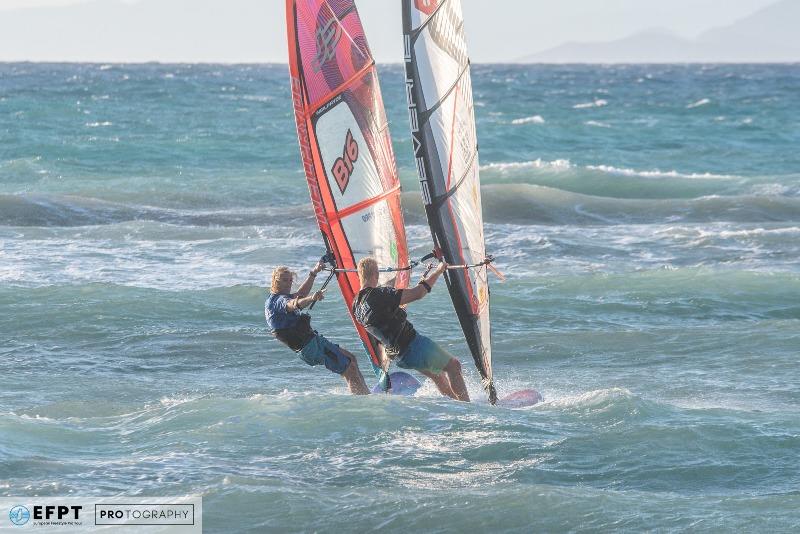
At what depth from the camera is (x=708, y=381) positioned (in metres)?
10.2

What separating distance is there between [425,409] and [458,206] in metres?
1.51

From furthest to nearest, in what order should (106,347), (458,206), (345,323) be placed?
(345,323) → (106,347) → (458,206)

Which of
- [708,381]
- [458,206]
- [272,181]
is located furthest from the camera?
[272,181]

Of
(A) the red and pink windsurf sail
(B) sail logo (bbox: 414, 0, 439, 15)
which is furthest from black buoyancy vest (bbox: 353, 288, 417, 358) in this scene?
(B) sail logo (bbox: 414, 0, 439, 15)

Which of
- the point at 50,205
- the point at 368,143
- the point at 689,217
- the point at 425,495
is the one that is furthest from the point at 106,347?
the point at 689,217

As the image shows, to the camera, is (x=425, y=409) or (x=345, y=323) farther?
(x=345, y=323)

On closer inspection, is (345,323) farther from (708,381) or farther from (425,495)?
(425,495)

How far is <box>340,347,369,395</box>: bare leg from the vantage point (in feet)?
28.9

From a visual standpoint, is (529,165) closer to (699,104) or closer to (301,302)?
(301,302)

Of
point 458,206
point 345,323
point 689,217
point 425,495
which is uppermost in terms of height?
point 458,206

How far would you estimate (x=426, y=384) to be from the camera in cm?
974

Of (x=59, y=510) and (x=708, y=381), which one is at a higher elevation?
(x=59, y=510)

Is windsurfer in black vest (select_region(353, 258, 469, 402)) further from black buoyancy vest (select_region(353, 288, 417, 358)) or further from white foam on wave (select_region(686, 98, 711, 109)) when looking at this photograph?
white foam on wave (select_region(686, 98, 711, 109))

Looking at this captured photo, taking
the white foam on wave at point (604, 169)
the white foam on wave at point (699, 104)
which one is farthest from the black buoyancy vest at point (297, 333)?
the white foam on wave at point (699, 104)
